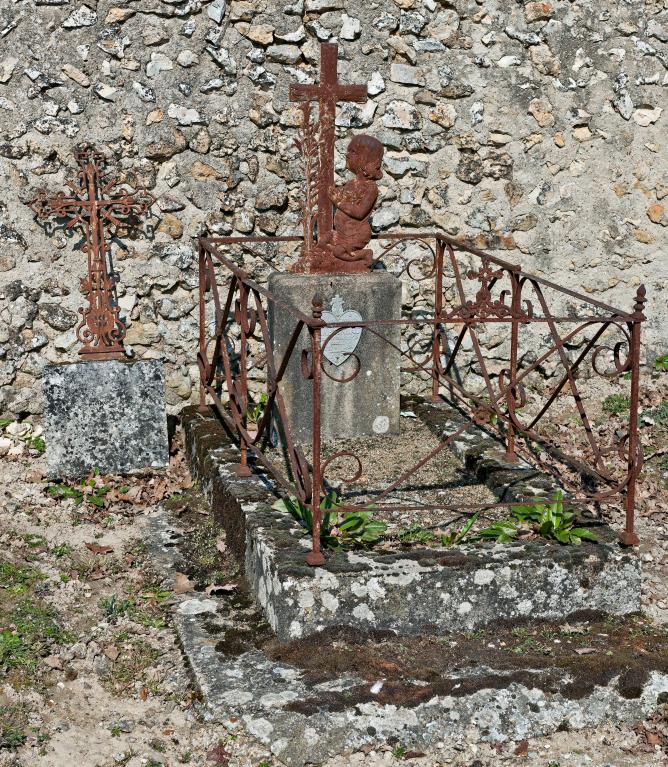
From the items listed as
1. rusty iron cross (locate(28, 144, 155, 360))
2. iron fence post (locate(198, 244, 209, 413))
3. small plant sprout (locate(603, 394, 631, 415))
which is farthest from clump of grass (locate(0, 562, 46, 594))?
small plant sprout (locate(603, 394, 631, 415))

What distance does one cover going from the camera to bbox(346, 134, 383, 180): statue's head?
20.0ft

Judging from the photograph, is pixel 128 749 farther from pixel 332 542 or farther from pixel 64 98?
pixel 64 98

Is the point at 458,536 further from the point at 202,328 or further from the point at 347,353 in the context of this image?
the point at 202,328

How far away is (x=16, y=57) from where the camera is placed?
257 inches

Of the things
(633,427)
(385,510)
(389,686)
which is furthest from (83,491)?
(633,427)

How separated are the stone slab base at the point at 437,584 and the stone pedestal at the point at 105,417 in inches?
68.4

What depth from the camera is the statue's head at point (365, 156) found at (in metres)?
6.10

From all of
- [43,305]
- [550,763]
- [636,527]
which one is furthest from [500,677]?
[43,305]

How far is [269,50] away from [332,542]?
11.1 ft

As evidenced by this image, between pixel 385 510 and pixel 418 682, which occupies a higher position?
pixel 385 510

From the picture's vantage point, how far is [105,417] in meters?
6.47

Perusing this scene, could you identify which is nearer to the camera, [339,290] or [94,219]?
[339,290]

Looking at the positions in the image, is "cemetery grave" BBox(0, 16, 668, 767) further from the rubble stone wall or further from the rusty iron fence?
the rubble stone wall

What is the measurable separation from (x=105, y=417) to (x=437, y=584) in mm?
2607
